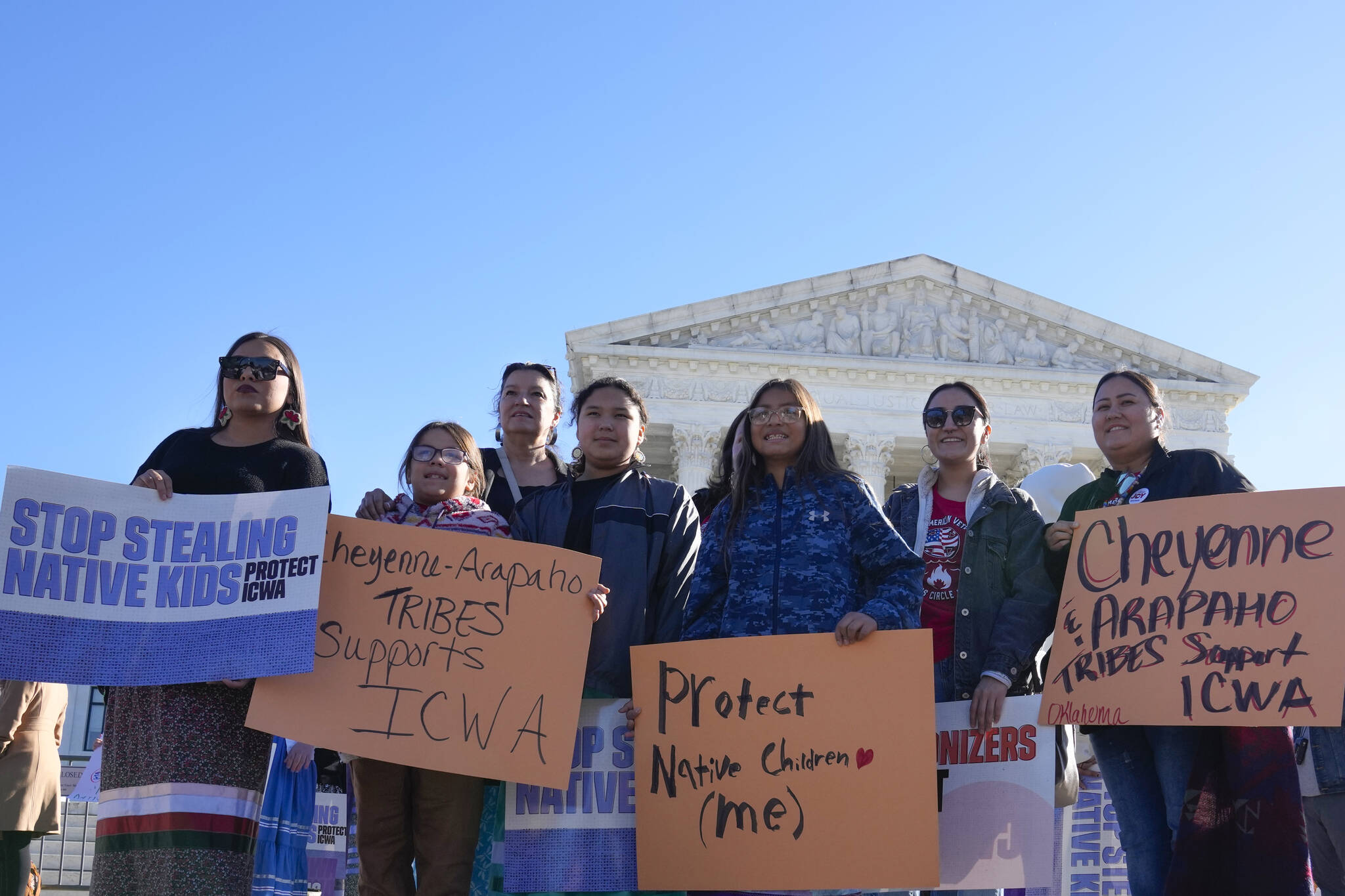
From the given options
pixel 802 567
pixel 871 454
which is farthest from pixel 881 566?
pixel 871 454

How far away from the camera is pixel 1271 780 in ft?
11.7

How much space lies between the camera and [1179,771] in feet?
12.2

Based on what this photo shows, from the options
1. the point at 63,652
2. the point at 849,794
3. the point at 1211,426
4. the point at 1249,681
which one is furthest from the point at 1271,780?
the point at 1211,426

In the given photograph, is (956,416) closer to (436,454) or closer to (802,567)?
(802,567)

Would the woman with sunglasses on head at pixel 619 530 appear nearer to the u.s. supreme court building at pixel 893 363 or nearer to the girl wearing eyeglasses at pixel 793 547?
the girl wearing eyeglasses at pixel 793 547

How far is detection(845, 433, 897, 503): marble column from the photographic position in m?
31.8

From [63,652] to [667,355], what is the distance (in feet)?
95.1

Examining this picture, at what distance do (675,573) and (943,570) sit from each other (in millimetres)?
935

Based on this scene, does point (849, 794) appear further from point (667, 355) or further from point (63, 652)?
point (667, 355)

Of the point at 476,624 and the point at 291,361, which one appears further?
the point at 291,361

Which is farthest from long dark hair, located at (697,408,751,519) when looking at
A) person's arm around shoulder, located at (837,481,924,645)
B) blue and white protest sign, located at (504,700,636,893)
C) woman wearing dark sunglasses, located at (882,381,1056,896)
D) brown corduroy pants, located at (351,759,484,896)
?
brown corduroy pants, located at (351,759,484,896)

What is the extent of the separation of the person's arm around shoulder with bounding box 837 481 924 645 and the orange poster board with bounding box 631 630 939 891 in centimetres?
12

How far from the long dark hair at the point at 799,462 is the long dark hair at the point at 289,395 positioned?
54.8 inches

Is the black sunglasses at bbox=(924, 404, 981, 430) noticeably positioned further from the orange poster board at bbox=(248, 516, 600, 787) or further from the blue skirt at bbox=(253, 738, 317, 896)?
the blue skirt at bbox=(253, 738, 317, 896)
